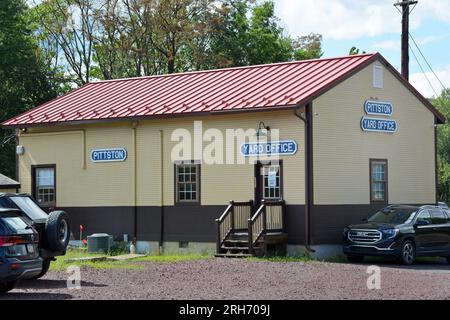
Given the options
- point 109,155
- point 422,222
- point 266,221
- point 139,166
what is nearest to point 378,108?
point 422,222

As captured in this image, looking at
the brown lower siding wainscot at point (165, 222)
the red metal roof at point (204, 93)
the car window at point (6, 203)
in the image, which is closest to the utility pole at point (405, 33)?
the red metal roof at point (204, 93)

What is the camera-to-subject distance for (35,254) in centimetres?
1597

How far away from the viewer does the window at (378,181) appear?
2645cm

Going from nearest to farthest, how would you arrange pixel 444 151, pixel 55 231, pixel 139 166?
pixel 55 231
pixel 139 166
pixel 444 151

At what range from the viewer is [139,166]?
2731 centimetres

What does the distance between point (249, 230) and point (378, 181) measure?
5.46m

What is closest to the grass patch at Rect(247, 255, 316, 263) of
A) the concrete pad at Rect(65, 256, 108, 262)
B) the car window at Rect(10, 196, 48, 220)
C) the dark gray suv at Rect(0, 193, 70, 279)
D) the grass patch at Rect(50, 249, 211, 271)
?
the grass patch at Rect(50, 249, 211, 271)

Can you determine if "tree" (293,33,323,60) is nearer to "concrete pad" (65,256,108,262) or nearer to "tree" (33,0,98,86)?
"tree" (33,0,98,86)

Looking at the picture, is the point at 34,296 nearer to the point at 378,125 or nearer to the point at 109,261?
the point at 109,261

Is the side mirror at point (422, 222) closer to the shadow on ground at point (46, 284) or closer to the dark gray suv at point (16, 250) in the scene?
the shadow on ground at point (46, 284)

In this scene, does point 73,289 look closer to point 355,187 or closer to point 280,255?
point 280,255

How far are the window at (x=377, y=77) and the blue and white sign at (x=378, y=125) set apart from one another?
1095 millimetres
